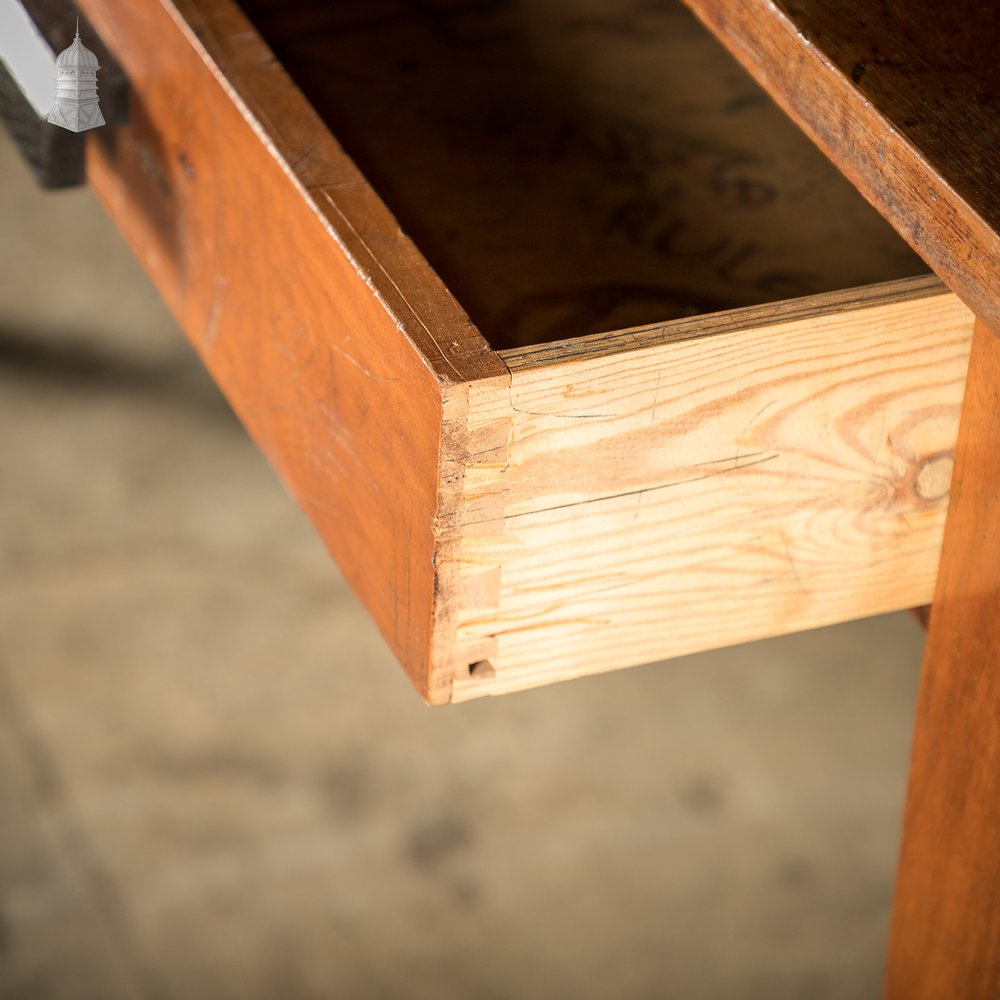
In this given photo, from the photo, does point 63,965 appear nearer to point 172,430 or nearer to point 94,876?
point 94,876

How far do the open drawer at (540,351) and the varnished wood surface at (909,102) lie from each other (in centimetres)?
9

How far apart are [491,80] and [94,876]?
1.15m

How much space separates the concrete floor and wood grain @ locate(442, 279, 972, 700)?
Answer: 44.7 inches

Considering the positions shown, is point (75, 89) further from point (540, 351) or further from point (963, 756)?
point (963, 756)

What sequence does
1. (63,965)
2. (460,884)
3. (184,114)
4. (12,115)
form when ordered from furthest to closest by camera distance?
(460,884) < (63,965) < (12,115) < (184,114)

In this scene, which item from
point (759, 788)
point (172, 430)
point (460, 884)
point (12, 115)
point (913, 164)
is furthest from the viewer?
point (172, 430)

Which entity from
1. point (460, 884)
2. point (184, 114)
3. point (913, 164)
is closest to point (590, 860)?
point (460, 884)

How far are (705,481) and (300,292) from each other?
0.21 meters

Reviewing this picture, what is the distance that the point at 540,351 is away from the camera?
62 cm

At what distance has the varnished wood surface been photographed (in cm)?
54

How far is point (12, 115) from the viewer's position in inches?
38.1

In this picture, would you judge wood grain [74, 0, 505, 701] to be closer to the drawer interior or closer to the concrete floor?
the drawer interior

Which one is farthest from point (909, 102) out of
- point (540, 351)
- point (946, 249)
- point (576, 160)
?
point (576, 160)

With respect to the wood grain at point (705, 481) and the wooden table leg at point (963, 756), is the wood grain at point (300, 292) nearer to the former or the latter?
the wood grain at point (705, 481)
